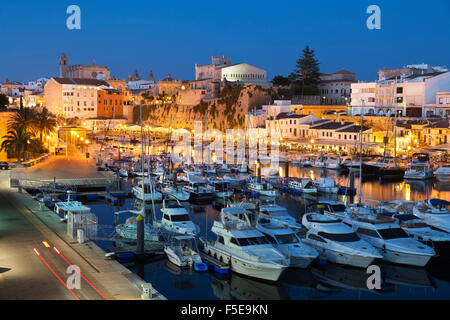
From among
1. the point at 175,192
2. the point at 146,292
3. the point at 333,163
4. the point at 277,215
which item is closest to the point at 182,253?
the point at 146,292

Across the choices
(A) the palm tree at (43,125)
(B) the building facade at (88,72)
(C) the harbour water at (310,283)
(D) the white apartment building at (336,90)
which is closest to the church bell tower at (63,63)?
(B) the building facade at (88,72)

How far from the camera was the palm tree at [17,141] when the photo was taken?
4688 cm

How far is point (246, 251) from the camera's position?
20.5 m

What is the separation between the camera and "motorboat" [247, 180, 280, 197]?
127 ft

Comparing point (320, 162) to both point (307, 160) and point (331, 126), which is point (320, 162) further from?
point (331, 126)

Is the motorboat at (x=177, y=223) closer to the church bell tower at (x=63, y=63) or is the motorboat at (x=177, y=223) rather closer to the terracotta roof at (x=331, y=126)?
the terracotta roof at (x=331, y=126)

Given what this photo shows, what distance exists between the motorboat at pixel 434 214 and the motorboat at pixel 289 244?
8201 mm

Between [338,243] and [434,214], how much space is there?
7.65m

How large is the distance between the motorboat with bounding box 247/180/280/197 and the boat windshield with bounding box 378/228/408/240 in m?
15.9

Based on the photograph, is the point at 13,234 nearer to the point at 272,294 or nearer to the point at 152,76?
the point at 272,294

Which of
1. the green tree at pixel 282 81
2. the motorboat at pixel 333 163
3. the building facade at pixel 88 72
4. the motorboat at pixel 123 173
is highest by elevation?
the building facade at pixel 88 72

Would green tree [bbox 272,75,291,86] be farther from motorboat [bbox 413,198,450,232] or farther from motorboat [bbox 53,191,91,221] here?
motorboat [bbox 53,191,91,221]

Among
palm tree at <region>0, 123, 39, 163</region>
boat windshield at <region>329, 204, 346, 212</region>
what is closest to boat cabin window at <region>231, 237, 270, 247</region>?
boat windshield at <region>329, 204, 346, 212</region>
